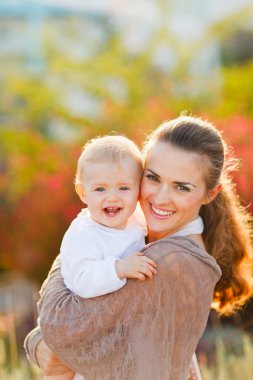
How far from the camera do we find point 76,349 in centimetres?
287

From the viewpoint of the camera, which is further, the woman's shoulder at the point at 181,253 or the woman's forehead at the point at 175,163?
the woman's forehead at the point at 175,163

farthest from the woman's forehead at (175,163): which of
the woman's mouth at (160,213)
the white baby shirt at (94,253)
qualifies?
the white baby shirt at (94,253)

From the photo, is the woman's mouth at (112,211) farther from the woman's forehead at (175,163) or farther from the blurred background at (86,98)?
the blurred background at (86,98)

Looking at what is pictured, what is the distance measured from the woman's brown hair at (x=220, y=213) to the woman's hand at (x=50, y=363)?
0.73m

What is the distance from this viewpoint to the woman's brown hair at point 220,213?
9.77ft

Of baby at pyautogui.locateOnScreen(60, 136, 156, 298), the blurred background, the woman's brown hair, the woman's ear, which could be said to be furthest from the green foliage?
baby at pyautogui.locateOnScreen(60, 136, 156, 298)

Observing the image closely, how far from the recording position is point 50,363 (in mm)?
3098

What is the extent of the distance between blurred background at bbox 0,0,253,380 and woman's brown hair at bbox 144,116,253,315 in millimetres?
1011

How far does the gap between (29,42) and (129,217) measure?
13877mm

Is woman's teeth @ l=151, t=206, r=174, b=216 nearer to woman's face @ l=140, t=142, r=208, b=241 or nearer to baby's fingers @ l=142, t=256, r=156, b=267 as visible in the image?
woman's face @ l=140, t=142, r=208, b=241

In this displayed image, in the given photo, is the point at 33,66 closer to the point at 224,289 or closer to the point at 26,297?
the point at 26,297

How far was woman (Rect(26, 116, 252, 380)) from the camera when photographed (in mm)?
2781

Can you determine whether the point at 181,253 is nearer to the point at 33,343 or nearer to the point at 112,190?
the point at 112,190

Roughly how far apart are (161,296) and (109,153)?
1.76 feet
